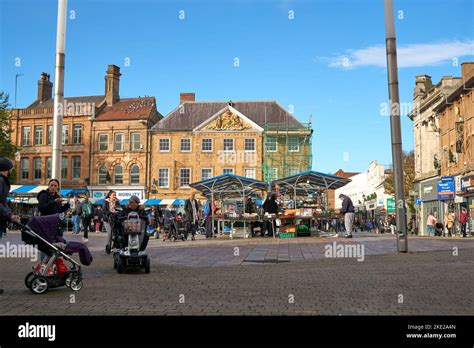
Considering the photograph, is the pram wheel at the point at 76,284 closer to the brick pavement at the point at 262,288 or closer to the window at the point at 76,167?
the brick pavement at the point at 262,288

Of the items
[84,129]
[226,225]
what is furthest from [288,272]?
[84,129]

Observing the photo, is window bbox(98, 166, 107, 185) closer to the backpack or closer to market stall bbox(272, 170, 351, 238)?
market stall bbox(272, 170, 351, 238)

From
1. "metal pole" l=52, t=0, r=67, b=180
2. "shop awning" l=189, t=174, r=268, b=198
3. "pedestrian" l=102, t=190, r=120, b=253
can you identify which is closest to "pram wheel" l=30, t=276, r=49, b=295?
"metal pole" l=52, t=0, r=67, b=180

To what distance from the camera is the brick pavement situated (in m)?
6.49

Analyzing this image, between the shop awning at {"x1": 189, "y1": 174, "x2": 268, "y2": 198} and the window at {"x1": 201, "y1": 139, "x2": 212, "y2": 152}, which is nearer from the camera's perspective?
the shop awning at {"x1": 189, "y1": 174, "x2": 268, "y2": 198}

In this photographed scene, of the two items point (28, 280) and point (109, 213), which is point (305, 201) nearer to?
point (109, 213)

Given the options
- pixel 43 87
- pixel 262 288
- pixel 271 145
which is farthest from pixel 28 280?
pixel 43 87

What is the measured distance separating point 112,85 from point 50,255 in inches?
2219

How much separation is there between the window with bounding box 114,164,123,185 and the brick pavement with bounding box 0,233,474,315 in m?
44.9

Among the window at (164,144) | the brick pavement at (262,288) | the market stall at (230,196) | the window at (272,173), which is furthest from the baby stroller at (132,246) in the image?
the window at (164,144)

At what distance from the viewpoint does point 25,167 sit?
6047 centimetres
